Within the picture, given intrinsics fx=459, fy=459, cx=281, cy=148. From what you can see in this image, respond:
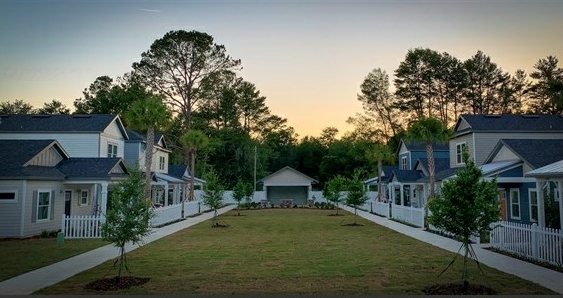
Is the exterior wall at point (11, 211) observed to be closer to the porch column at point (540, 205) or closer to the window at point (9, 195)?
the window at point (9, 195)

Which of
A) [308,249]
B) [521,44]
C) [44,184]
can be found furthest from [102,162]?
[521,44]

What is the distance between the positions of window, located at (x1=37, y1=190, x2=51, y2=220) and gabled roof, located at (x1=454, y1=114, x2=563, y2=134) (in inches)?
943

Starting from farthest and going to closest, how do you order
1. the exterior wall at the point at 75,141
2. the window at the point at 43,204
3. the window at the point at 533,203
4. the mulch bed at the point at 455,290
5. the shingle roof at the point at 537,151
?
1. the exterior wall at the point at 75,141
2. the shingle roof at the point at 537,151
3. the window at the point at 43,204
4. the window at the point at 533,203
5. the mulch bed at the point at 455,290

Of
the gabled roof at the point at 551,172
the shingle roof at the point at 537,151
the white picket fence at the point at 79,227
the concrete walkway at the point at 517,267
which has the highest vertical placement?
the shingle roof at the point at 537,151

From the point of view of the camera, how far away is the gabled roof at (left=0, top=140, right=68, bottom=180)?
19.5 metres

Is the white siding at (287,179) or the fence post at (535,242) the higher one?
the white siding at (287,179)

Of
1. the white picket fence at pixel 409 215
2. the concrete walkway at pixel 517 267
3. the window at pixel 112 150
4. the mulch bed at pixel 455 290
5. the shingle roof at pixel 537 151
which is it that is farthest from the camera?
the window at pixel 112 150

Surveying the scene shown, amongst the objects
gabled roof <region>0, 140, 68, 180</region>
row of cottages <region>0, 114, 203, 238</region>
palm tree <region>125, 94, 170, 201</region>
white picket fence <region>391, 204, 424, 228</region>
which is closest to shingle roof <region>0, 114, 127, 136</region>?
row of cottages <region>0, 114, 203, 238</region>

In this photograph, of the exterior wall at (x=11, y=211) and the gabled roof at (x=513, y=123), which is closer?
the exterior wall at (x=11, y=211)

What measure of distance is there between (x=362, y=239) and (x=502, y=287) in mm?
9874

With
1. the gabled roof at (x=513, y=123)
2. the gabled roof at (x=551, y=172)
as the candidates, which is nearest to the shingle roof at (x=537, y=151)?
the gabled roof at (x=513, y=123)

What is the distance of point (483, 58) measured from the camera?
54.4 metres

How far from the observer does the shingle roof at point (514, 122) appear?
2855 centimetres

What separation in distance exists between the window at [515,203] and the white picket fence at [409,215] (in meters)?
4.41
